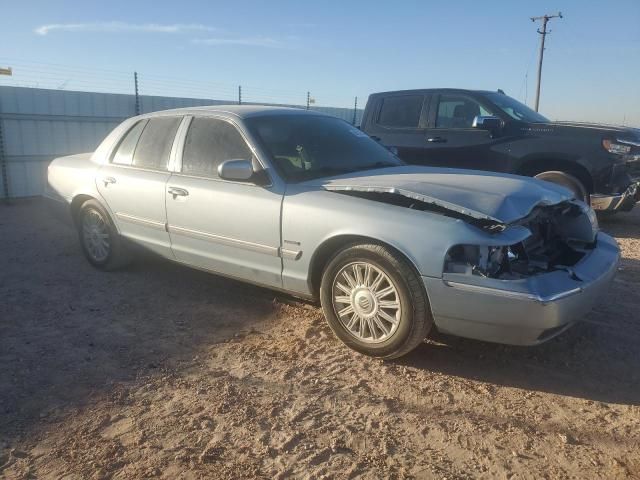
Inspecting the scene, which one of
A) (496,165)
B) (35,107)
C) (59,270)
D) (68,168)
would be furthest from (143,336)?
(35,107)

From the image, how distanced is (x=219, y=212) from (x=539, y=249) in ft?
7.61

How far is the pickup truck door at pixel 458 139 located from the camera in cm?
746

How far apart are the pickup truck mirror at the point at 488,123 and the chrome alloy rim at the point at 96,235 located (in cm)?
468

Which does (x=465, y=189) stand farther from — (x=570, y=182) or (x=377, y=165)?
(x=570, y=182)

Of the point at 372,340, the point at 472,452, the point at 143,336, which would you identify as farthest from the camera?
the point at 143,336

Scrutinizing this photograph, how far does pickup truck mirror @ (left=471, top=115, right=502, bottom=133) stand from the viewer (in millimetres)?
7027

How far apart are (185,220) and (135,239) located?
86cm

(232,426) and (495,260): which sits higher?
(495,260)

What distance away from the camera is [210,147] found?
439 cm

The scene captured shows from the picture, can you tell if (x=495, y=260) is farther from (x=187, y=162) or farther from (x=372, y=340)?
(x=187, y=162)

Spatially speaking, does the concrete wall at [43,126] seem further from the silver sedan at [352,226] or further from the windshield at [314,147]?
the windshield at [314,147]

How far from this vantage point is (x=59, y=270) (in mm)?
5613

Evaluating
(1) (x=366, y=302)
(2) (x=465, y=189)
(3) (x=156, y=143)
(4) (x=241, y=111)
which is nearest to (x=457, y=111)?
(4) (x=241, y=111)

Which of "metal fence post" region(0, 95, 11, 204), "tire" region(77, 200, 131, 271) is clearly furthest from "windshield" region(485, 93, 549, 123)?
"metal fence post" region(0, 95, 11, 204)
